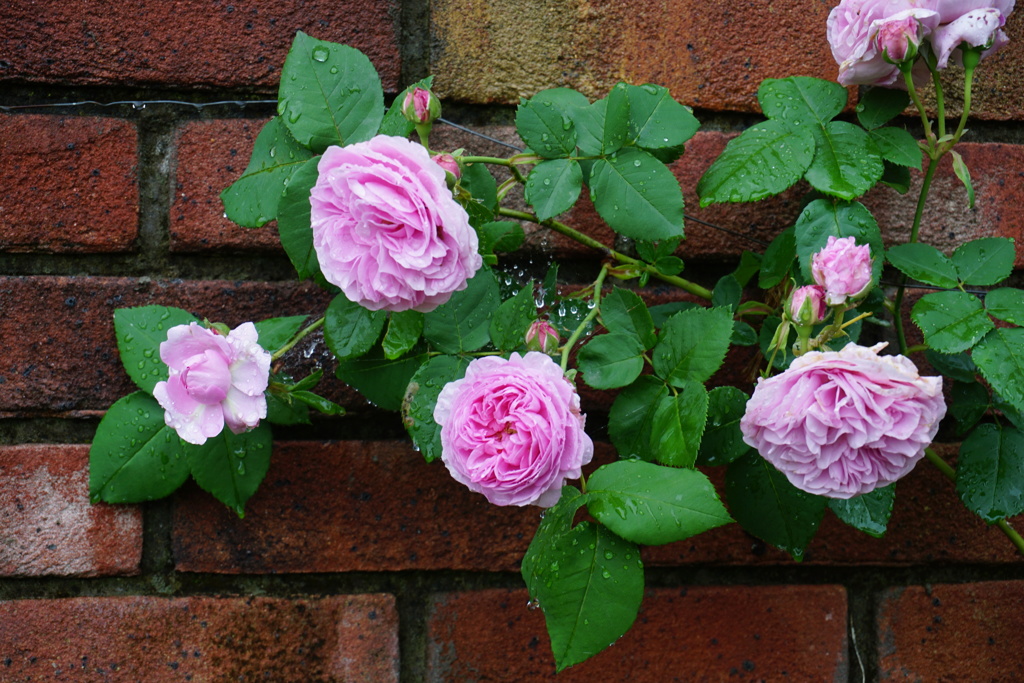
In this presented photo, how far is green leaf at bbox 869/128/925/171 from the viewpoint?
0.55 metres

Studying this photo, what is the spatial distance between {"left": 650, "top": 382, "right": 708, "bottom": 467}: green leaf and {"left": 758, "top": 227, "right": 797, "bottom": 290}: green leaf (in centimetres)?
15

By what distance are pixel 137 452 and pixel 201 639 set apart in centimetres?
18

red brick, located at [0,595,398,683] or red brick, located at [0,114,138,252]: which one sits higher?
red brick, located at [0,114,138,252]

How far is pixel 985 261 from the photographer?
554 mm

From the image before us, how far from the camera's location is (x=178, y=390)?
468 mm

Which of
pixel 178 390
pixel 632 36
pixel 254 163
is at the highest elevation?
pixel 632 36

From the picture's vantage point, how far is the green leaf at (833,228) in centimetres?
54

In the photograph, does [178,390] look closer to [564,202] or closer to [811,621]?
[564,202]

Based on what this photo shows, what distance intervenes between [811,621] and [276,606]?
488 mm

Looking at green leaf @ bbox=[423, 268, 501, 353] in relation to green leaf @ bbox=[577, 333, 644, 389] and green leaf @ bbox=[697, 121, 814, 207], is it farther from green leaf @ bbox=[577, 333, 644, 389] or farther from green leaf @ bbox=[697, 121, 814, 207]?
green leaf @ bbox=[697, 121, 814, 207]

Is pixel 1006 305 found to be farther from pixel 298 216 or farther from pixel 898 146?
pixel 298 216

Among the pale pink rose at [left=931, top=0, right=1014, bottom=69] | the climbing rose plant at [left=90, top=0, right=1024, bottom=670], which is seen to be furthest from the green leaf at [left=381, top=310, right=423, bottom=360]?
the pale pink rose at [left=931, top=0, right=1014, bottom=69]

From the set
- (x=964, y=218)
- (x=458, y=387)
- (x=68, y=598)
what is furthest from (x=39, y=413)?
(x=964, y=218)

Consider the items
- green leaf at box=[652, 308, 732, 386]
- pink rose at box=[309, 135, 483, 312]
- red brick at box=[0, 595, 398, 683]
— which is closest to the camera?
pink rose at box=[309, 135, 483, 312]
